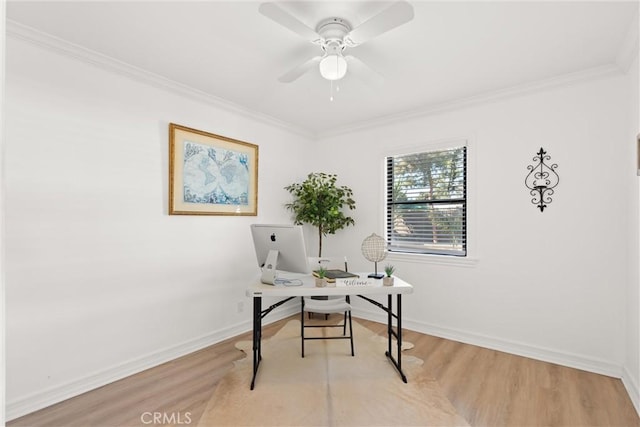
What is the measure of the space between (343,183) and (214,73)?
209 cm

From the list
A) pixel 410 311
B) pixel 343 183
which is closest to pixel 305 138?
pixel 343 183

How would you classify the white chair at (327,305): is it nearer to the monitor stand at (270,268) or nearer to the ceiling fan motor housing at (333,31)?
the monitor stand at (270,268)

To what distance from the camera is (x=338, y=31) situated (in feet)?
6.52

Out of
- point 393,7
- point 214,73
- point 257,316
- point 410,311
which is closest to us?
point 393,7

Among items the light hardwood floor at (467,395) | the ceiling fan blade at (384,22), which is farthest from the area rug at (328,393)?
the ceiling fan blade at (384,22)

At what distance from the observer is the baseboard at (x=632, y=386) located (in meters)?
2.16

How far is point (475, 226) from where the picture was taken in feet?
10.7

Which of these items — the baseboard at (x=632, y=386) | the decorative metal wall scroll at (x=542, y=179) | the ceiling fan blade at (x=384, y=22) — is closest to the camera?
the ceiling fan blade at (x=384, y=22)

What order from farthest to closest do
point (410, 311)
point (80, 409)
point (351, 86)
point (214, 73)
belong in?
1. point (410, 311)
2. point (351, 86)
3. point (214, 73)
4. point (80, 409)

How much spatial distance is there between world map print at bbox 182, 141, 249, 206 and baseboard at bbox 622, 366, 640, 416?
3482mm

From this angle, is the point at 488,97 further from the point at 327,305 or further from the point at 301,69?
the point at 327,305

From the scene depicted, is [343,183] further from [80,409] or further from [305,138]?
[80,409]

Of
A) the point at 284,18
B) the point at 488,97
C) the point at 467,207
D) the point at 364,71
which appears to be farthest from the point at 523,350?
the point at 284,18

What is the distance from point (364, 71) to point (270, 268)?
Result: 1622mm
